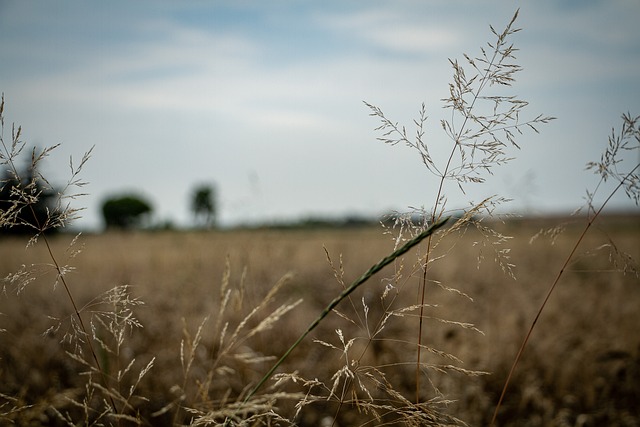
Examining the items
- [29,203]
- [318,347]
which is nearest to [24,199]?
[29,203]

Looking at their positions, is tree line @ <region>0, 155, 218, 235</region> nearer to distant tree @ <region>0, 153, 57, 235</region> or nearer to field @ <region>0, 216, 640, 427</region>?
distant tree @ <region>0, 153, 57, 235</region>

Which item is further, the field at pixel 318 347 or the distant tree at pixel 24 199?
the field at pixel 318 347

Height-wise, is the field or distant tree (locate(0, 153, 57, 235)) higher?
distant tree (locate(0, 153, 57, 235))

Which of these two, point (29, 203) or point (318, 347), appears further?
point (318, 347)

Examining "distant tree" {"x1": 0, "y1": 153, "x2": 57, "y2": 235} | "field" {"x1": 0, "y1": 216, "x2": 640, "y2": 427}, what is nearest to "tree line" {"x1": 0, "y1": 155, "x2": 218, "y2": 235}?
"distant tree" {"x1": 0, "y1": 153, "x2": 57, "y2": 235}

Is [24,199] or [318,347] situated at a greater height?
[24,199]

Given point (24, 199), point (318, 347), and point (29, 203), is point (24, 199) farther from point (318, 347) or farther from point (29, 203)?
point (318, 347)

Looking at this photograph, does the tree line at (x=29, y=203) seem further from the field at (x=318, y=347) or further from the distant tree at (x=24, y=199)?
the field at (x=318, y=347)

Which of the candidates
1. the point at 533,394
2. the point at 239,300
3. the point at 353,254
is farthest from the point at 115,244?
the point at 239,300

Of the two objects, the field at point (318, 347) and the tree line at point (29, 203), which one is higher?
the tree line at point (29, 203)

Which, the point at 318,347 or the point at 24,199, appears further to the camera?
the point at 318,347

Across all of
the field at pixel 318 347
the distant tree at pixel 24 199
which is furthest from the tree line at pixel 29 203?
the field at pixel 318 347

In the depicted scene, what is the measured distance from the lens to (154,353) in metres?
4.29

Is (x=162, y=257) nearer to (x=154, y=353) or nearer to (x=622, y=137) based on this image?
(x=154, y=353)
